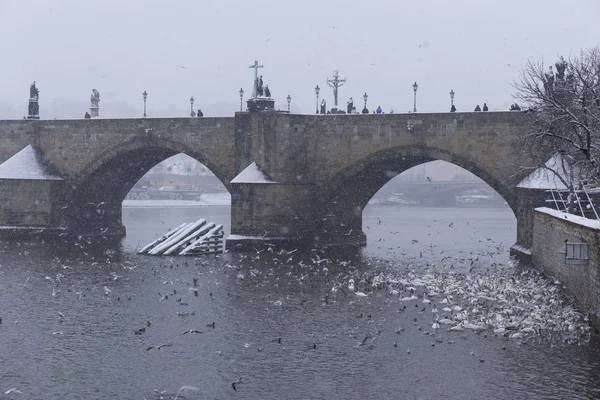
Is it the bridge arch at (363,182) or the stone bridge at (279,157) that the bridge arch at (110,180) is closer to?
the stone bridge at (279,157)

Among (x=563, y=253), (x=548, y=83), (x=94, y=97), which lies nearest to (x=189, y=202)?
(x=94, y=97)

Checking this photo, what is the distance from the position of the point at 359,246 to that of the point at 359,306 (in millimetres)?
21530

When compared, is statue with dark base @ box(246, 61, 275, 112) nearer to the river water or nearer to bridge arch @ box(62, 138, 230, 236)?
bridge arch @ box(62, 138, 230, 236)

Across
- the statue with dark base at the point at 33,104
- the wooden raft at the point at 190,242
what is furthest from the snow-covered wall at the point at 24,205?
the wooden raft at the point at 190,242

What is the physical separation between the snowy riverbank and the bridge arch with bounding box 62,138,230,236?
160 ft

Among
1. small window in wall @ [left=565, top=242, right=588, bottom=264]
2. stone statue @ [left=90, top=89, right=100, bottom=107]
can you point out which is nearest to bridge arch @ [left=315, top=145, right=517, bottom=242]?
small window in wall @ [left=565, top=242, right=588, bottom=264]

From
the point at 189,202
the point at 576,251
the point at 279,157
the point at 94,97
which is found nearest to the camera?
the point at 576,251

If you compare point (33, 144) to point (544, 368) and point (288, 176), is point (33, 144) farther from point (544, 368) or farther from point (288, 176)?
point (544, 368)

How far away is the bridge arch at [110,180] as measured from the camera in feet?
161

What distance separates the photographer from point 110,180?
5409 cm

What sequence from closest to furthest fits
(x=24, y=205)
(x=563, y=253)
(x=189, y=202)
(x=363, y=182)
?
(x=563, y=253) < (x=363, y=182) < (x=24, y=205) < (x=189, y=202)

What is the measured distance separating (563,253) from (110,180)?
116 ft

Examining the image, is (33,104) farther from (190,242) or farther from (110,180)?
(190,242)

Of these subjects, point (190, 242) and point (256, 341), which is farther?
point (190, 242)
